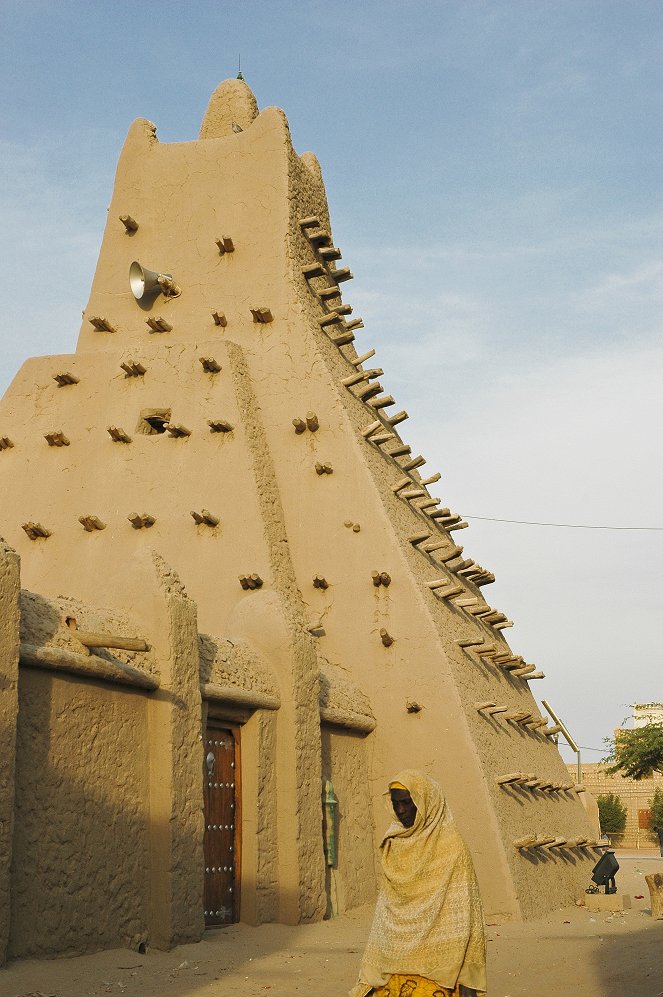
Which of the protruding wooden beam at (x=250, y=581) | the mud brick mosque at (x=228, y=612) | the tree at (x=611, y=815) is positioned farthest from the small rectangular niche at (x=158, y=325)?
the tree at (x=611, y=815)

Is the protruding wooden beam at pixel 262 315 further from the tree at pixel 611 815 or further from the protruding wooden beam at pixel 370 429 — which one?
the tree at pixel 611 815

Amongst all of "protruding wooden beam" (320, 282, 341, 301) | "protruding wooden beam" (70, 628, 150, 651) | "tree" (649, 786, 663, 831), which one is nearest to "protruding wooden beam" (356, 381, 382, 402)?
"protruding wooden beam" (320, 282, 341, 301)

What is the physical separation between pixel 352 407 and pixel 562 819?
578 cm

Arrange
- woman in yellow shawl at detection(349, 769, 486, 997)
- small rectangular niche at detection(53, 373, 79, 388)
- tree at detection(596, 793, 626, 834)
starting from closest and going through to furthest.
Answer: woman in yellow shawl at detection(349, 769, 486, 997)
small rectangular niche at detection(53, 373, 79, 388)
tree at detection(596, 793, 626, 834)

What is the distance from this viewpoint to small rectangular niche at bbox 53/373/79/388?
15391mm

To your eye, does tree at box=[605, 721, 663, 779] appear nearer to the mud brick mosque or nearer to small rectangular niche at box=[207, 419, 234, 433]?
the mud brick mosque

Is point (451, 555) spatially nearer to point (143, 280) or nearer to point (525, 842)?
point (525, 842)

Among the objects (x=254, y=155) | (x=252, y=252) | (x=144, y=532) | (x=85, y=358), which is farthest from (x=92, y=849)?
(x=254, y=155)

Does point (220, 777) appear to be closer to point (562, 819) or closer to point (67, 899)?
point (67, 899)

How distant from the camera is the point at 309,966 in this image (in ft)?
31.2

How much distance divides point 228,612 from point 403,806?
732 centimetres

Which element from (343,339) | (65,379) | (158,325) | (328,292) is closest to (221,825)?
(65,379)

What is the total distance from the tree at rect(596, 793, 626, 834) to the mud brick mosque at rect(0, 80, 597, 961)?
23360 mm

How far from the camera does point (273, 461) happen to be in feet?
49.3
